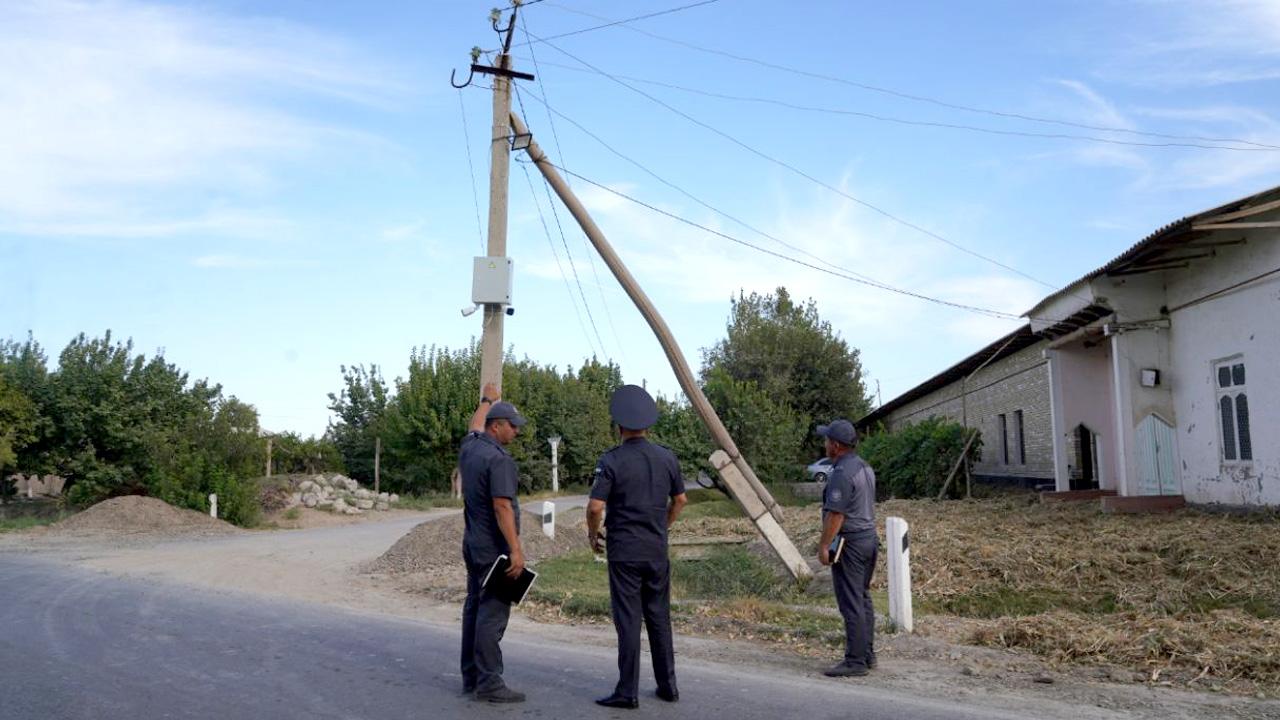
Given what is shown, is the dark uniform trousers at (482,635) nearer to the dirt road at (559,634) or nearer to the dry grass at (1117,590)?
the dirt road at (559,634)

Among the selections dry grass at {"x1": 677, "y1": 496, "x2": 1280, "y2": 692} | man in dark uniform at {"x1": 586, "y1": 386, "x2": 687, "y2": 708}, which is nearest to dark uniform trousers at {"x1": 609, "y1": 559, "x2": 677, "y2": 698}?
man in dark uniform at {"x1": 586, "y1": 386, "x2": 687, "y2": 708}

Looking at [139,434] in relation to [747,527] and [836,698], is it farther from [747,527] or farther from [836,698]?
[836,698]

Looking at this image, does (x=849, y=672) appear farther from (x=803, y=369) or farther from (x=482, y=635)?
(x=803, y=369)

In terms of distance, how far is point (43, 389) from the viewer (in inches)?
1147

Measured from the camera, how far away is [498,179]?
13.4 metres

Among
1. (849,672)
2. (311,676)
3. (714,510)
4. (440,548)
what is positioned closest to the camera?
(311,676)

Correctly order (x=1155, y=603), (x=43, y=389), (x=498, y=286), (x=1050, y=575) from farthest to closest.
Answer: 1. (x=43, y=389)
2. (x=498, y=286)
3. (x=1050, y=575)
4. (x=1155, y=603)

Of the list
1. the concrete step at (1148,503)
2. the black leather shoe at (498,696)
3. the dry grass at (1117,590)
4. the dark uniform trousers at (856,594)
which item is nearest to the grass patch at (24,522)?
the dry grass at (1117,590)

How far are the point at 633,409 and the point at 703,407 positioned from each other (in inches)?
241

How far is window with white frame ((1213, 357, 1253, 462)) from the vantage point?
13984 millimetres

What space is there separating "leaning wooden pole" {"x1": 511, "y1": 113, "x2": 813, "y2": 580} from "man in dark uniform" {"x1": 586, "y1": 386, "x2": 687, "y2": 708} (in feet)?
16.9

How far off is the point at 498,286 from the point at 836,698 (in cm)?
818

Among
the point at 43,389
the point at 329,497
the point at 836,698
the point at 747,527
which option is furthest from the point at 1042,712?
the point at 329,497

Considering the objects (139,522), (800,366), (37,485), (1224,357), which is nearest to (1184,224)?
(1224,357)
